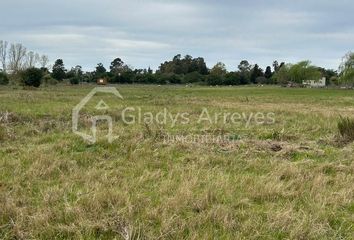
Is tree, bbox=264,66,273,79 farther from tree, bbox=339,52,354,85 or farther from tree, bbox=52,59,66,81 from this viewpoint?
tree, bbox=52,59,66,81

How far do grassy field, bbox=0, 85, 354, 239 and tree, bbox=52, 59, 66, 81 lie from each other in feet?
259

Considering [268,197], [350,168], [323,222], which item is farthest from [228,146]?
[323,222]

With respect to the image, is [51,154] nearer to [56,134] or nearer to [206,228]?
[56,134]

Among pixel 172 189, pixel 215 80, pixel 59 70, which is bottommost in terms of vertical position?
pixel 172 189

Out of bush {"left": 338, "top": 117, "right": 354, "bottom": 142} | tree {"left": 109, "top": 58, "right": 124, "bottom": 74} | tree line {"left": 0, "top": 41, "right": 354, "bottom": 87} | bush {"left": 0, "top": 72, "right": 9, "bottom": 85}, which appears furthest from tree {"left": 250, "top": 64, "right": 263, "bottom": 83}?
bush {"left": 338, "top": 117, "right": 354, "bottom": 142}

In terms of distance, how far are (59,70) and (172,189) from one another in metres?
87.8

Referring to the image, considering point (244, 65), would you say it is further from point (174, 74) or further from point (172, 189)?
point (172, 189)

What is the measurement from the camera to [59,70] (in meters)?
89.1

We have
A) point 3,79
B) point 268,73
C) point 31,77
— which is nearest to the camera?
point 31,77

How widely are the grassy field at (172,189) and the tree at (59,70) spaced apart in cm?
7884

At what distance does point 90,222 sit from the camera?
179 inches

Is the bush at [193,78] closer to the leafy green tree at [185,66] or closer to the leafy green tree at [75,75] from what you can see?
the leafy green tree at [185,66]

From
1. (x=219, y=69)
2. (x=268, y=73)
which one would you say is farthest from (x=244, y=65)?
(x=219, y=69)

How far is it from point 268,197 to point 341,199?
103cm
